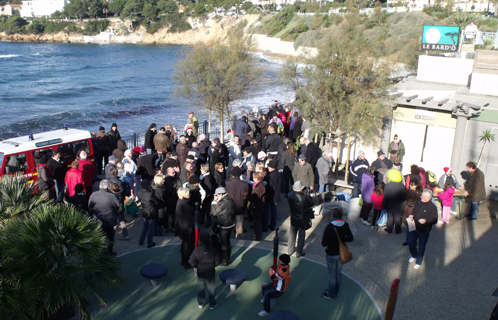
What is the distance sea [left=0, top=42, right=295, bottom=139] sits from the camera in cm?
3147

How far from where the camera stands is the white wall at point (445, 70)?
15481 mm

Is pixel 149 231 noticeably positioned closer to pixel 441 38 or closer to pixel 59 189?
pixel 59 189

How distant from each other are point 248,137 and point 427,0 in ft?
302

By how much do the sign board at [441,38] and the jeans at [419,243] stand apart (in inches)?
526

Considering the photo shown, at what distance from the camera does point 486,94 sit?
44.0 feet

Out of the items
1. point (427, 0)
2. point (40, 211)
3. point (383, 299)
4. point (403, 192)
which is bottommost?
point (383, 299)

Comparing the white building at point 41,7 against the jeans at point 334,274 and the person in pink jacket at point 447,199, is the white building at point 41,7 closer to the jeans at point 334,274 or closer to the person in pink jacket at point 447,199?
the person in pink jacket at point 447,199

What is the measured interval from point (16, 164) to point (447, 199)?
33.6ft

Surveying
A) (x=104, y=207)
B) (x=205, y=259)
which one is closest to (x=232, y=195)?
(x=104, y=207)

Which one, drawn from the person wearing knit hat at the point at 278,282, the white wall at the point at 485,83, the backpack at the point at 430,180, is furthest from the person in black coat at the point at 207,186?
the white wall at the point at 485,83

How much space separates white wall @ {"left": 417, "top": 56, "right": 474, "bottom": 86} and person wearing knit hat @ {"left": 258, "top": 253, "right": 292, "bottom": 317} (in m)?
12.1

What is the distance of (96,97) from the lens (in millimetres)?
44812

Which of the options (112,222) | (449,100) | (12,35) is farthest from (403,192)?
(12,35)

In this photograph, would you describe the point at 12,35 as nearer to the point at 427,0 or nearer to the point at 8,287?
the point at 427,0
